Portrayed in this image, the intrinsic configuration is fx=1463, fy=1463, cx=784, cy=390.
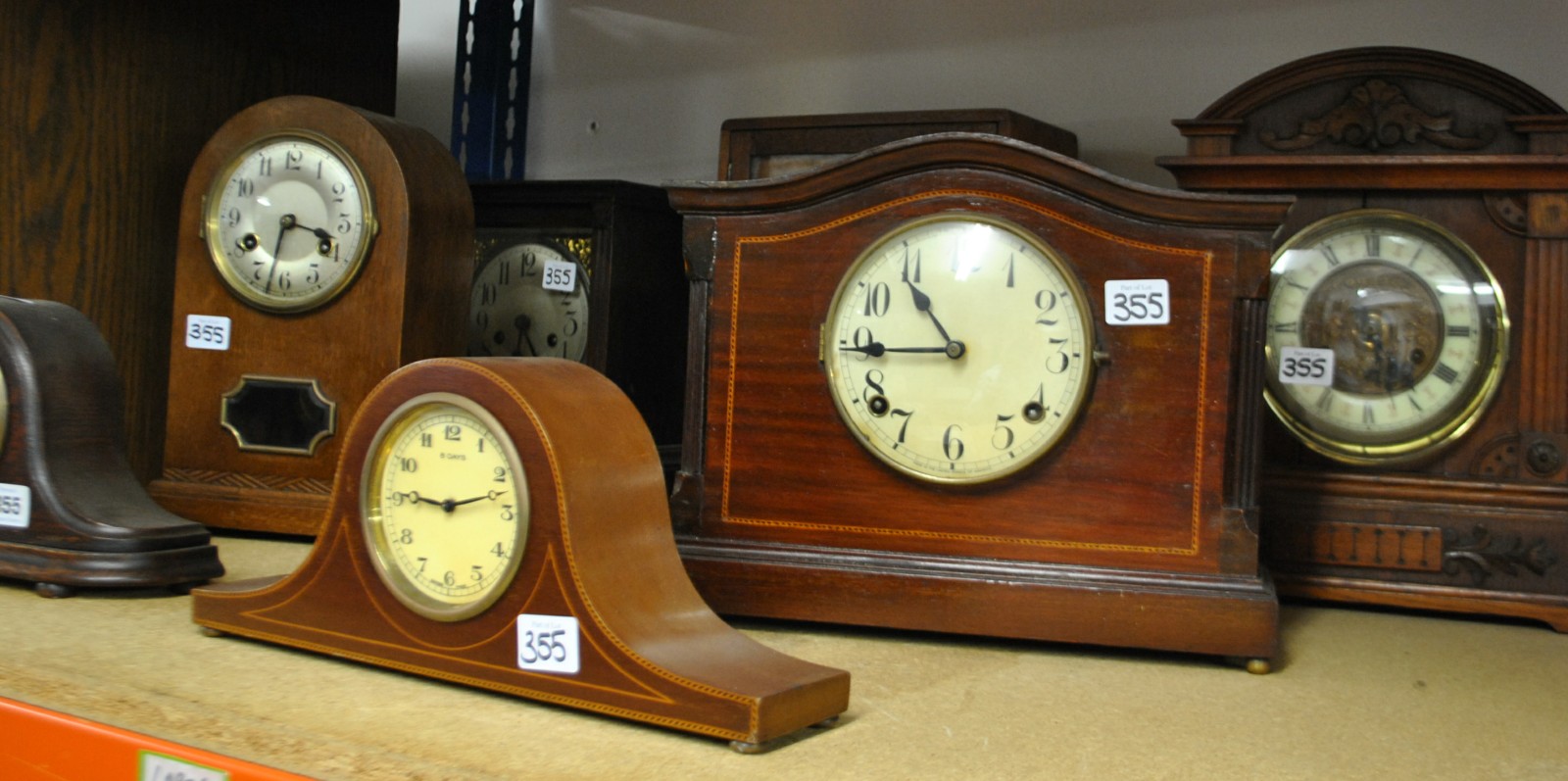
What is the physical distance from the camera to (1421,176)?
1.85 metres

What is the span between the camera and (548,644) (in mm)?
1248

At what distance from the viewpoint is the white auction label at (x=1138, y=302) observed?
1.55 m

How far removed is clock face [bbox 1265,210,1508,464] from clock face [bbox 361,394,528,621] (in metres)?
1.08

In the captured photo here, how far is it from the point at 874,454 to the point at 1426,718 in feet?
2.00

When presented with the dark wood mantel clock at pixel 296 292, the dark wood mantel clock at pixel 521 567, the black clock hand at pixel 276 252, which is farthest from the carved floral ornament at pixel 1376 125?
the black clock hand at pixel 276 252

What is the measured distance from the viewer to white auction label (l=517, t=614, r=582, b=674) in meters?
1.23

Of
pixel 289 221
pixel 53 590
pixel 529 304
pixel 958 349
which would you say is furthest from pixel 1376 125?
pixel 53 590

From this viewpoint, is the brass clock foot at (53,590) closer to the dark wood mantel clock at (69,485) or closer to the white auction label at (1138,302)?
the dark wood mantel clock at (69,485)

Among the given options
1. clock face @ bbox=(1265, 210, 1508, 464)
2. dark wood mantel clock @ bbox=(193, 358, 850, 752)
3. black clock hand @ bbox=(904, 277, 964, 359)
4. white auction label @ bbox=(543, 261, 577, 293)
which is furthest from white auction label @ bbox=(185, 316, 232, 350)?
clock face @ bbox=(1265, 210, 1508, 464)

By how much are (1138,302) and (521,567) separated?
2.34 feet

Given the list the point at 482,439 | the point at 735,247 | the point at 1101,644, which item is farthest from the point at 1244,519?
the point at 482,439

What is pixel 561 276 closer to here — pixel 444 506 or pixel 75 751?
pixel 444 506

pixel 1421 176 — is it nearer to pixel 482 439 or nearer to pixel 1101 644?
pixel 1101 644

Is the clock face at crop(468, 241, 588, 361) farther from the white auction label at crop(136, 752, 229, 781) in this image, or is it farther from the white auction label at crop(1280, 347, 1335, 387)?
the white auction label at crop(136, 752, 229, 781)
